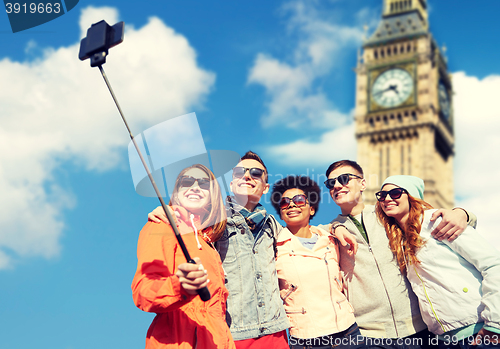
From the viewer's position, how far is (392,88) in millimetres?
38625

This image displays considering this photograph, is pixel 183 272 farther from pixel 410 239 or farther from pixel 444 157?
pixel 444 157

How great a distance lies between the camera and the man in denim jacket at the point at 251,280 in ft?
11.5

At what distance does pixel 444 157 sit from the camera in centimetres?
4372

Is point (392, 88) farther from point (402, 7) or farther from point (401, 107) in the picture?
point (402, 7)

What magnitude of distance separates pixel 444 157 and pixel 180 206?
44006mm

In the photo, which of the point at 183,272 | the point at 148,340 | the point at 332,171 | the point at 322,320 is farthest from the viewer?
the point at 332,171

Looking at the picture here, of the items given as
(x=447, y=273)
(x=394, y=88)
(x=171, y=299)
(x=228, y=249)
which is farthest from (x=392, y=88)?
(x=171, y=299)

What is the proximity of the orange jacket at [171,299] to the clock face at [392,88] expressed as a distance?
37.1m

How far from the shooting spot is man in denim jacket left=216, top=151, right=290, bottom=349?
11.5 ft

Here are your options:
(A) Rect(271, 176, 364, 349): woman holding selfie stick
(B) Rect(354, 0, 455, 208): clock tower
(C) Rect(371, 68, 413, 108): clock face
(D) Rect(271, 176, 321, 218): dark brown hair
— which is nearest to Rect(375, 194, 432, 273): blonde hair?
(A) Rect(271, 176, 364, 349): woman holding selfie stick

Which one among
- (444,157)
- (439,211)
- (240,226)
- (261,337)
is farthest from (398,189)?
(444,157)

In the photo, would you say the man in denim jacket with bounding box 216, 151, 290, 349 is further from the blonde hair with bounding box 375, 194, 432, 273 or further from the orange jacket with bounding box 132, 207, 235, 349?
the blonde hair with bounding box 375, 194, 432, 273

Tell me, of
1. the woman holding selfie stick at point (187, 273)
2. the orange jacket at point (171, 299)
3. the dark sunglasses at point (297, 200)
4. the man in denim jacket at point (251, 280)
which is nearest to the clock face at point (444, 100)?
the dark sunglasses at point (297, 200)

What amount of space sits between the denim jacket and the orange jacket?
0.98 feet
